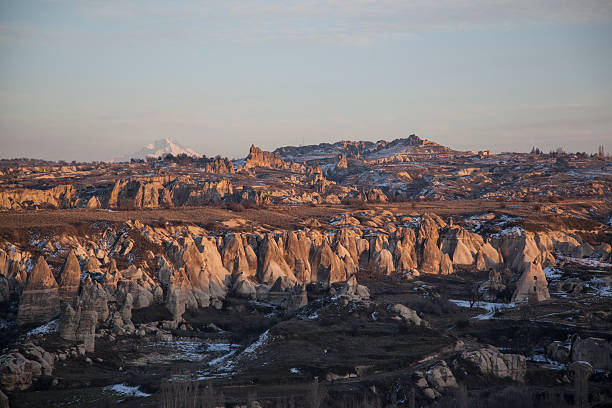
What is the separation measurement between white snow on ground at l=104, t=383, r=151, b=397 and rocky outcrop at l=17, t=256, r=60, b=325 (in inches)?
493

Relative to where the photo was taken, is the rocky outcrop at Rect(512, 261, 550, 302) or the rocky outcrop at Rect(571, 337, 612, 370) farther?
the rocky outcrop at Rect(512, 261, 550, 302)

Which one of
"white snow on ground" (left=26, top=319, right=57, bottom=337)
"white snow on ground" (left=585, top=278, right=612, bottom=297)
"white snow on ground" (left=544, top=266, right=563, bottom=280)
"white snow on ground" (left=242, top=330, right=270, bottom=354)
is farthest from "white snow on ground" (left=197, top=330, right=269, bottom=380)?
"white snow on ground" (left=544, top=266, right=563, bottom=280)

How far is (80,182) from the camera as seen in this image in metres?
146

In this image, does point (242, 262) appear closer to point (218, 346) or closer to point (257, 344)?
point (218, 346)

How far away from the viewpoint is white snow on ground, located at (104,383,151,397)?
3880cm

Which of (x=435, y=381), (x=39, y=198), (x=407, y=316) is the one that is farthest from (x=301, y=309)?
(x=39, y=198)

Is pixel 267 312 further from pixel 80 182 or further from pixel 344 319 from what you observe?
pixel 80 182

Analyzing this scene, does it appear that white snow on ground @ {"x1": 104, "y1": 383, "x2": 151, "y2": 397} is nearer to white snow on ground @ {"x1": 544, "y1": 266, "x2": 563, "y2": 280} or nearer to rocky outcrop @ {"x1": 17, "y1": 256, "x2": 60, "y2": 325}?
rocky outcrop @ {"x1": 17, "y1": 256, "x2": 60, "y2": 325}

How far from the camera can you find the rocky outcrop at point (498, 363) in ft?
141

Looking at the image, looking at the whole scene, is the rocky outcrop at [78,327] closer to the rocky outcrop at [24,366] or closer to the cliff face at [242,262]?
the cliff face at [242,262]

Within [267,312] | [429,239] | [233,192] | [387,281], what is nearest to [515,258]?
[429,239]

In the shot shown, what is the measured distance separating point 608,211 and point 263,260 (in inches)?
2872

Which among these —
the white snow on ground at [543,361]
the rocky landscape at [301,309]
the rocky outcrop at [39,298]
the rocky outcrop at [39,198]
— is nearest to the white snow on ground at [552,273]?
the rocky landscape at [301,309]

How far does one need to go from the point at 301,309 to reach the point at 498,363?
1688cm
